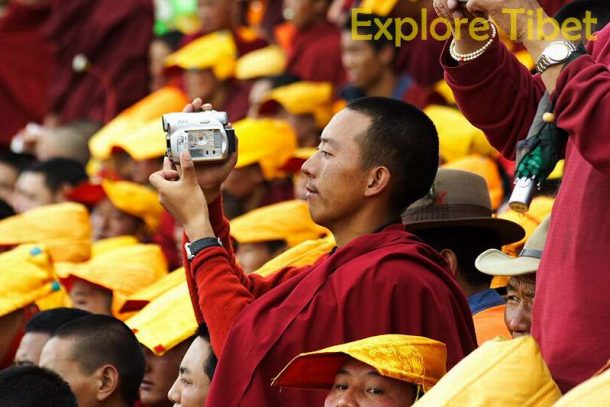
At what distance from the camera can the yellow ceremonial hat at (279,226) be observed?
645cm

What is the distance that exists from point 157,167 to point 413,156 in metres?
4.68

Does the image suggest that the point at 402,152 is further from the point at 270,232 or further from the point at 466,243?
the point at 270,232

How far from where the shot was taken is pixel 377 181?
3887mm

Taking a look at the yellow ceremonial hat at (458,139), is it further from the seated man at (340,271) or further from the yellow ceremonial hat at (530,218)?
the seated man at (340,271)

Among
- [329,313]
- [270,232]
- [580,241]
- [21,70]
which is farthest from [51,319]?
[21,70]

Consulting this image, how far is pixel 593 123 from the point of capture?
2982 mm

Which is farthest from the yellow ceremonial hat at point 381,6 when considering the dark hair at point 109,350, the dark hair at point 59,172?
the dark hair at point 109,350

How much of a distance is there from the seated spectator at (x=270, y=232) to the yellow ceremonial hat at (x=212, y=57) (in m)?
2.95

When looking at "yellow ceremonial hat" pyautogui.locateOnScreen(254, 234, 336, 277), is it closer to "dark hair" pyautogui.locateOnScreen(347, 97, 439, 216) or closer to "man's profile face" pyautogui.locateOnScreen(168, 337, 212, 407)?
"man's profile face" pyautogui.locateOnScreen(168, 337, 212, 407)

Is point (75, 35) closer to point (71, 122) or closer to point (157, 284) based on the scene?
point (71, 122)

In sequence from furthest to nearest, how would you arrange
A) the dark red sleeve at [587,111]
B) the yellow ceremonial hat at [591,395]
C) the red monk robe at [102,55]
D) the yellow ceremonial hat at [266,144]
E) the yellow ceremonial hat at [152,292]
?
the red monk robe at [102,55]
the yellow ceremonial hat at [266,144]
the yellow ceremonial hat at [152,292]
the dark red sleeve at [587,111]
the yellow ceremonial hat at [591,395]

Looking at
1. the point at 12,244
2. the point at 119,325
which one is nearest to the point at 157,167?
the point at 12,244

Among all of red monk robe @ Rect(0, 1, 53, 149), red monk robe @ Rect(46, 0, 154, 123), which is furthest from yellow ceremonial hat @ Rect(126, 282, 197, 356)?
red monk robe @ Rect(0, 1, 53, 149)

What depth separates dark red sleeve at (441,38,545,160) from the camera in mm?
3510
